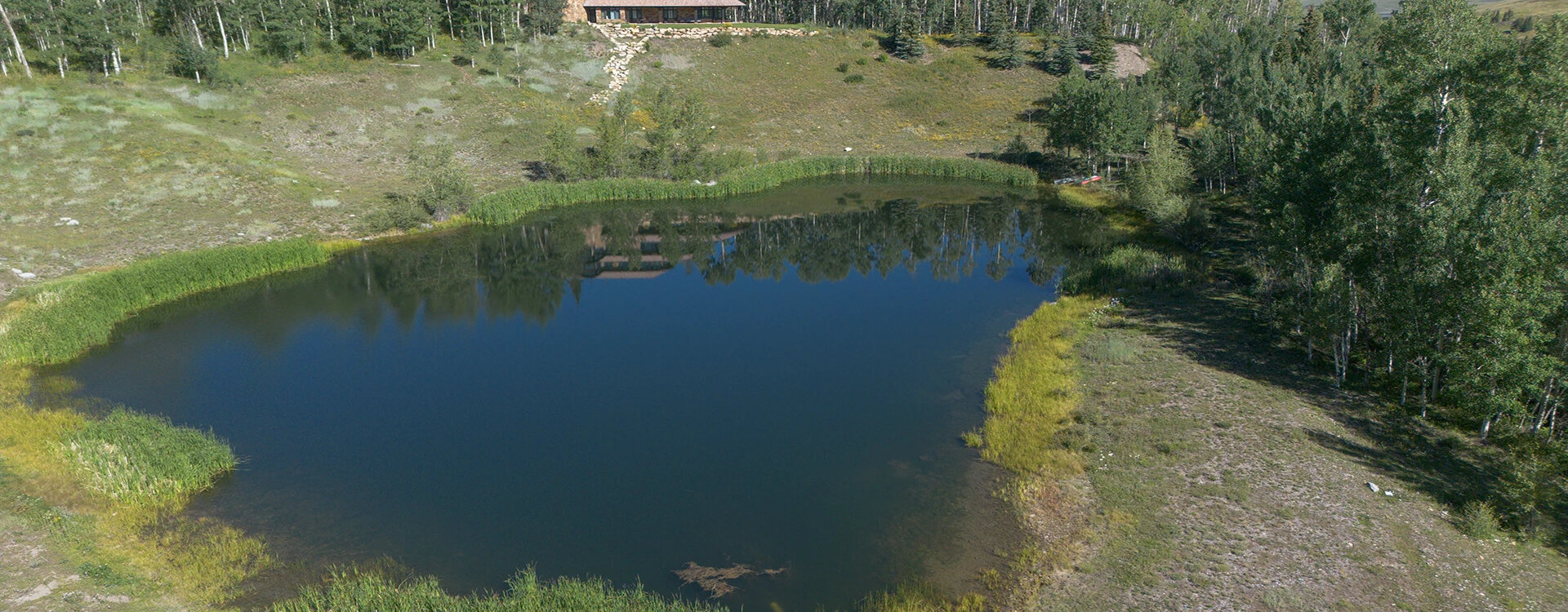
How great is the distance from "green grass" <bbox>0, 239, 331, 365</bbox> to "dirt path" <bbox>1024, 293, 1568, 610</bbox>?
40.7 m

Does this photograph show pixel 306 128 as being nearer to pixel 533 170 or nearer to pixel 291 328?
pixel 533 170

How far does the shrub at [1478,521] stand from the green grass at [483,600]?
1974 cm

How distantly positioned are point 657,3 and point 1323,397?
9889 cm

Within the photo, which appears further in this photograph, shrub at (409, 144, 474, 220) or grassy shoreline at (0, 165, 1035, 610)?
shrub at (409, 144, 474, 220)

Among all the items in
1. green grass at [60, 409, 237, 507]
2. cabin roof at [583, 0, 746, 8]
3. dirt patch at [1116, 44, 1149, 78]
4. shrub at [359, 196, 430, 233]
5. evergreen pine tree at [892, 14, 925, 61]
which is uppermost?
cabin roof at [583, 0, 746, 8]

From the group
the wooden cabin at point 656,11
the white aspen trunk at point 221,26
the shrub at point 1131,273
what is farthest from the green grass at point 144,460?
the wooden cabin at point 656,11

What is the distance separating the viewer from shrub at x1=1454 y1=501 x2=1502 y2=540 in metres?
22.8

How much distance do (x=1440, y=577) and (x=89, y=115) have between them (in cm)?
8476

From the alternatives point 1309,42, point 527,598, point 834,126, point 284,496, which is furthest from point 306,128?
point 1309,42

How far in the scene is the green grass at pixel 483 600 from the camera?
20.5m

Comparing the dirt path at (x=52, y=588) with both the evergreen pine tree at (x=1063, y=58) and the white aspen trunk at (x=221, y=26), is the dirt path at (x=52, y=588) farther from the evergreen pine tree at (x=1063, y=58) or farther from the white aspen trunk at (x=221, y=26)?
the evergreen pine tree at (x=1063, y=58)

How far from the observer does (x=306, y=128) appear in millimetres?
74062

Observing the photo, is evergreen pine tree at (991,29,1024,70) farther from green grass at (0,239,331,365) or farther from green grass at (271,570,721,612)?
green grass at (271,570,721,612)

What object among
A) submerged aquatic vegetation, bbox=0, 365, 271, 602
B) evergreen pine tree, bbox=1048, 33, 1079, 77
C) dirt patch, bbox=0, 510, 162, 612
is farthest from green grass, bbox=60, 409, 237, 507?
evergreen pine tree, bbox=1048, 33, 1079, 77
